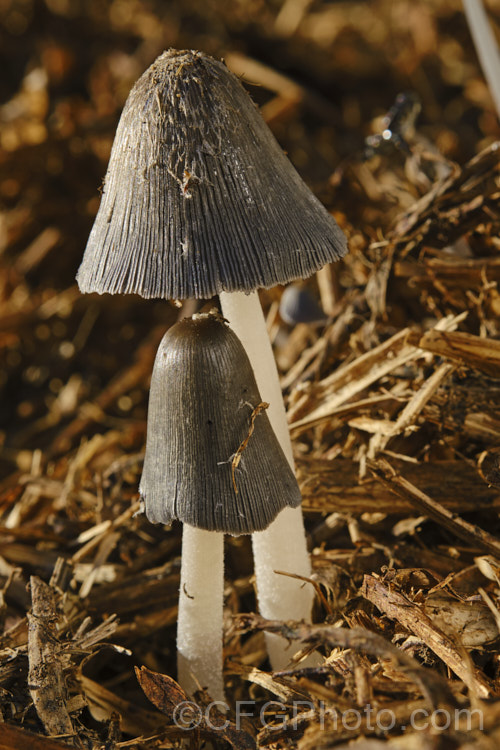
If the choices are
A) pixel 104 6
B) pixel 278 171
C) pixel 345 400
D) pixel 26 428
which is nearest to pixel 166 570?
pixel 345 400

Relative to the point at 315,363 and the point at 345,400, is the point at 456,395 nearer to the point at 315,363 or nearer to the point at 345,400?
the point at 345,400

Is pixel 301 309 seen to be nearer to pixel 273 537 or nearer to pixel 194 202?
pixel 273 537

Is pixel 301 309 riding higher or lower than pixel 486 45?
lower

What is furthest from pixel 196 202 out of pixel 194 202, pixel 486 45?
pixel 486 45

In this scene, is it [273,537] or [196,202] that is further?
[273,537]

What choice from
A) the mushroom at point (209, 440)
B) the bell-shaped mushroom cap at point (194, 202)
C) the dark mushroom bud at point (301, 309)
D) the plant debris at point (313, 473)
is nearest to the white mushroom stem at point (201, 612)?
the plant debris at point (313, 473)

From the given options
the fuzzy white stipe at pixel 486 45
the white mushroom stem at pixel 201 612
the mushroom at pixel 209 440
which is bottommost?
the white mushroom stem at pixel 201 612

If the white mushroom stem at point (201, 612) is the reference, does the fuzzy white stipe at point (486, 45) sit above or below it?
Result: above

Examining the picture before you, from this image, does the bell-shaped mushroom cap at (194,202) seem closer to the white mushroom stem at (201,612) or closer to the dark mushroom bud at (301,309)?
the white mushroom stem at (201,612)
